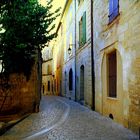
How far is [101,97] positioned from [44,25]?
168 inches

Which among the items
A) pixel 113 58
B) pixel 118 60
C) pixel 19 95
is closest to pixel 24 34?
pixel 19 95

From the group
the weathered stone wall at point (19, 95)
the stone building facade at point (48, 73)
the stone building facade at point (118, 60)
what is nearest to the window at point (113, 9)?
the stone building facade at point (118, 60)

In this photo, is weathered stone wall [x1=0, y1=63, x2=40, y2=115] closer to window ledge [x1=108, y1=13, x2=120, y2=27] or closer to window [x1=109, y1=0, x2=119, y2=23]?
window ledge [x1=108, y1=13, x2=120, y2=27]

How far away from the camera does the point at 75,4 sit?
2116cm

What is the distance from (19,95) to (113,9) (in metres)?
5.59

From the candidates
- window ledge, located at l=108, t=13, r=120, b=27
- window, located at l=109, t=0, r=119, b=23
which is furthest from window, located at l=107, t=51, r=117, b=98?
window, located at l=109, t=0, r=119, b=23

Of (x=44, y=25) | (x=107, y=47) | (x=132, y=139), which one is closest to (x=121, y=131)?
(x=132, y=139)

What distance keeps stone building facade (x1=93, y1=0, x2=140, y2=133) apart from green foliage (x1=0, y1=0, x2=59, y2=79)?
2.45 meters

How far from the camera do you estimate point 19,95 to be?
1278 cm

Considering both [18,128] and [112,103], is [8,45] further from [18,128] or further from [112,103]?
[112,103]

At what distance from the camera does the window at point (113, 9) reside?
9798mm

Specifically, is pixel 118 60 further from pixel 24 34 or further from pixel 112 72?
pixel 24 34

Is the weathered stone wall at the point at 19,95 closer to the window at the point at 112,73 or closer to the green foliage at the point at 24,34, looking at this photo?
the green foliage at the point at 24,34

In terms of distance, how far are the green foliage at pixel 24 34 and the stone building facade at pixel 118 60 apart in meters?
2.45
